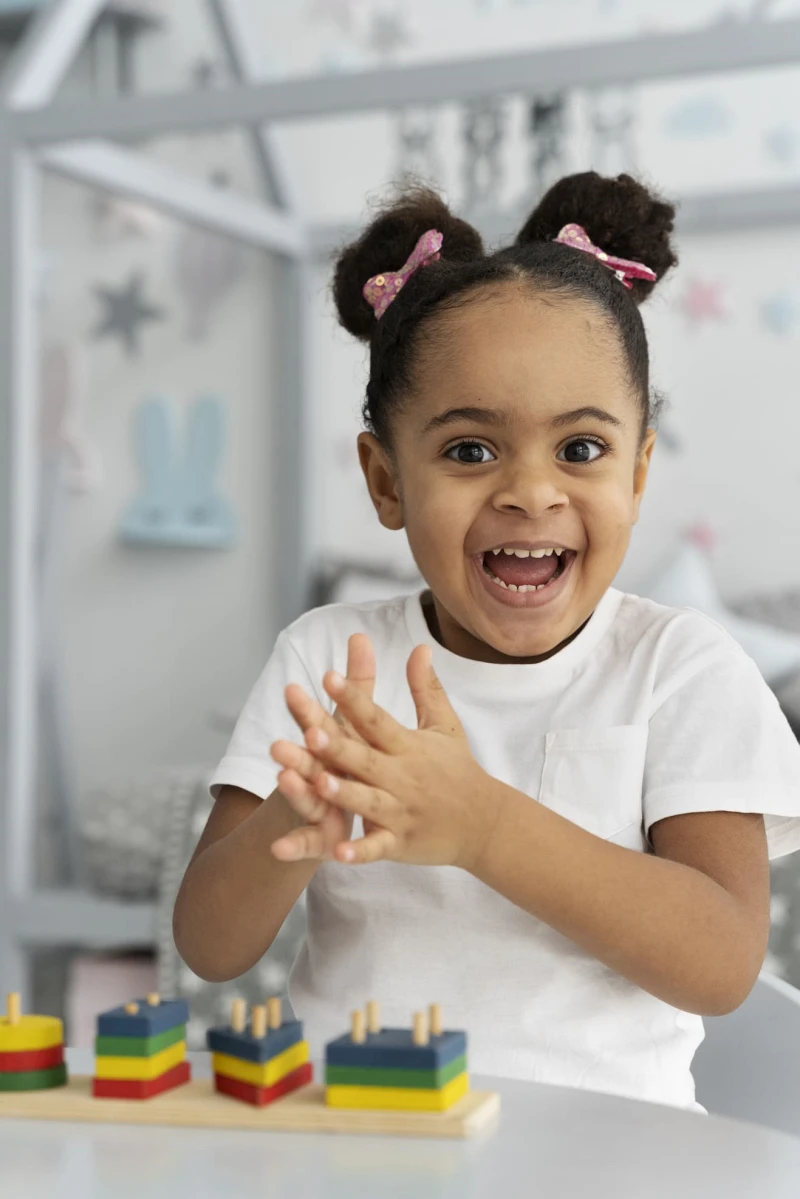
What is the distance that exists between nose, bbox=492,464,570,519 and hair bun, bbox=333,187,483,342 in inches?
8.4

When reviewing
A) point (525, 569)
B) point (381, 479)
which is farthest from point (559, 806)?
point (381, 479)

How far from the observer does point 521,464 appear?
0.79m

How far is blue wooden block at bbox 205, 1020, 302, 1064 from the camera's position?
532 mm

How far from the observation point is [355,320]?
988 mm

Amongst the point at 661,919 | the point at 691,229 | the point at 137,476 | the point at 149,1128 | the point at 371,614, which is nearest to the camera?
the point at 149,1128

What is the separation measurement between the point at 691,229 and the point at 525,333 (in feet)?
5.51

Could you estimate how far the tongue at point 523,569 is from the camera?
0.82m

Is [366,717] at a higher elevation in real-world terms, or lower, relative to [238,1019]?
higher

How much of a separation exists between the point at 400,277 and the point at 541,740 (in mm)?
299

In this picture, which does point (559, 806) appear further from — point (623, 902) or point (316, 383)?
point (316, 383)

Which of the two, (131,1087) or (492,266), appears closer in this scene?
(131,1087)

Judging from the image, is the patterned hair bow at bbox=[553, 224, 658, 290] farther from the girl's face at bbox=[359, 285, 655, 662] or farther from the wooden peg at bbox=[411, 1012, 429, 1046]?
the wooden peg at bbox=[411, 1012, 429, 1046]

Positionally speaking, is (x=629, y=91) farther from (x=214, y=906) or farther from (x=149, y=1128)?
(x=149, y=1128)

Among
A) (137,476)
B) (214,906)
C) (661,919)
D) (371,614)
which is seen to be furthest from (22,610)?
(661,919)
